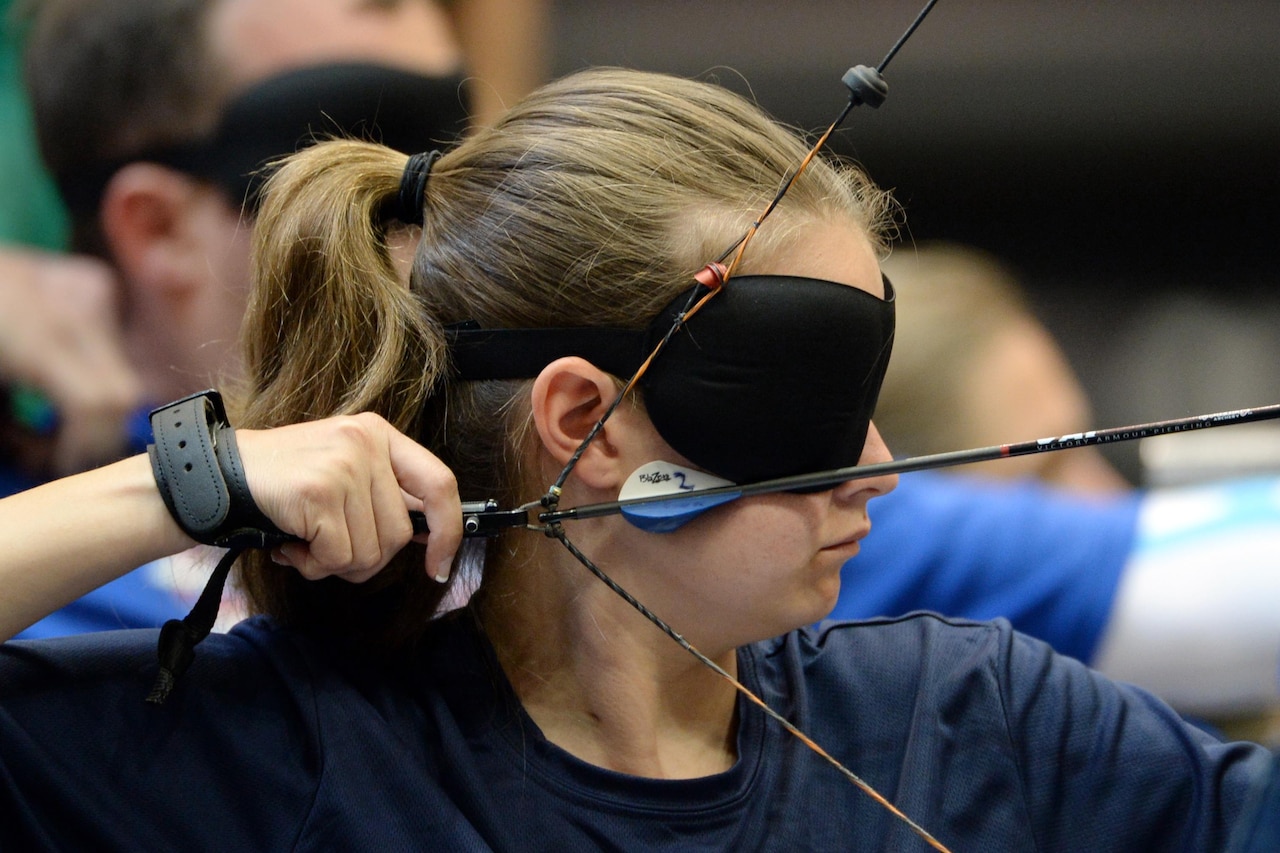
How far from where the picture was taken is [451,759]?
103 cm

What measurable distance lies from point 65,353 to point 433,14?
0.96 metres

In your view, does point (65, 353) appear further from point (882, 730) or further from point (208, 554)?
point (882, 730)

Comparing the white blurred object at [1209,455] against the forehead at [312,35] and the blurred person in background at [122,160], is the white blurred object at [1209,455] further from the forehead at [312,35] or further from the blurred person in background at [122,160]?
the forehead at [312,35]

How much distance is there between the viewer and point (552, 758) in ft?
3.46

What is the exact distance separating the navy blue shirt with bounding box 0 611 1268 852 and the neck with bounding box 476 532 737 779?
0.03 metres

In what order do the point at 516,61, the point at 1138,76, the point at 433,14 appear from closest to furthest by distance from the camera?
the point at 433,14 → the point at 516,61 → the point at 1138,76

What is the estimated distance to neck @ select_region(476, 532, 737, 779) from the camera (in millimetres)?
1085

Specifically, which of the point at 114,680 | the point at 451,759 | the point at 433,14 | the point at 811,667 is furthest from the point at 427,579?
the point at 433,14

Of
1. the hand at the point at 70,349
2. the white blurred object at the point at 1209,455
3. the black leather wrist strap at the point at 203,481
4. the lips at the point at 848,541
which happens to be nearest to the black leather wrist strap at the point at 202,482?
the black leather wrist strap at the point at 203,481

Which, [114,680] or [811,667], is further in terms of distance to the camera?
[811,667]

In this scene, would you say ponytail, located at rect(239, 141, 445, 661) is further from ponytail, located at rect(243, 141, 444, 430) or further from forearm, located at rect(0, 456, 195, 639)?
forearm, located at rect(0, 456, 195, 639)

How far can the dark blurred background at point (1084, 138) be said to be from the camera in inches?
114

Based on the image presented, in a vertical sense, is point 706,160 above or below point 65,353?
above

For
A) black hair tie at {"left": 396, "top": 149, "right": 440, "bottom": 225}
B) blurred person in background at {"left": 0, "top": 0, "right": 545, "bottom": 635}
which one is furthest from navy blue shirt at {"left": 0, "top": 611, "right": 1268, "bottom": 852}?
blurred person in background at {"left": 0, "top": 0, "right": 545, "bottom": 635}
